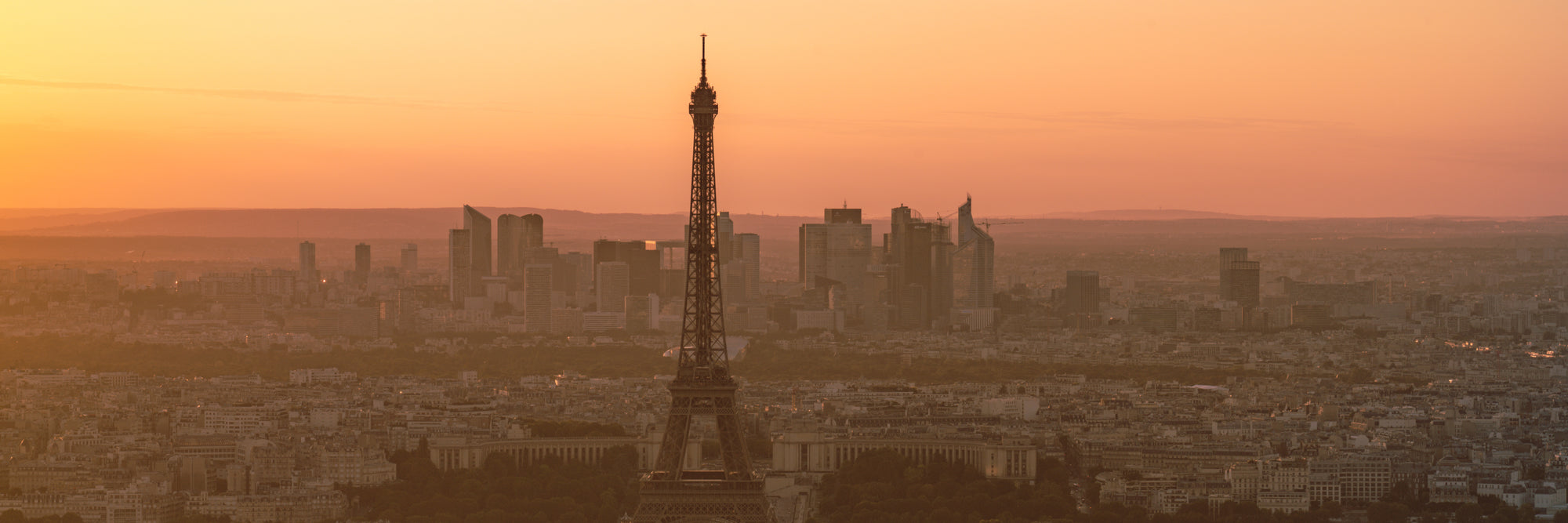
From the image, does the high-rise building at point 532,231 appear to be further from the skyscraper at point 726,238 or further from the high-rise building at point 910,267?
the high-rise building at point 910,267

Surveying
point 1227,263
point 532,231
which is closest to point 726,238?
point 532,231

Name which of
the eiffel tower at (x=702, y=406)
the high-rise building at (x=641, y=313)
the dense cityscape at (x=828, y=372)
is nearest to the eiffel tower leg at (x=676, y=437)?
the eiffel tower at (x=702, y=406)

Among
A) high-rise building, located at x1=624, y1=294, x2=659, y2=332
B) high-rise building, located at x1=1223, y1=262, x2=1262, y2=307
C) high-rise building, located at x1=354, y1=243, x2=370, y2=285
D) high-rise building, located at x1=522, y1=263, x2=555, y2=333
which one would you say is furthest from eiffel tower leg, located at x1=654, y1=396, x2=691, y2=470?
high-rise building, located at x1=354, y1=243, x2=370, y2=285

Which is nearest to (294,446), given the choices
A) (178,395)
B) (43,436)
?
(43,436)

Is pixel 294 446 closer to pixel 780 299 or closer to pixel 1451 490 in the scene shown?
pixel 1451 490

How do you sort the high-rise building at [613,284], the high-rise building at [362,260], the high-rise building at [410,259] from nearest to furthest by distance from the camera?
the high-rise building at [613,284] < the high-rise building at [362,260] < the high-rise building at [410,259]
